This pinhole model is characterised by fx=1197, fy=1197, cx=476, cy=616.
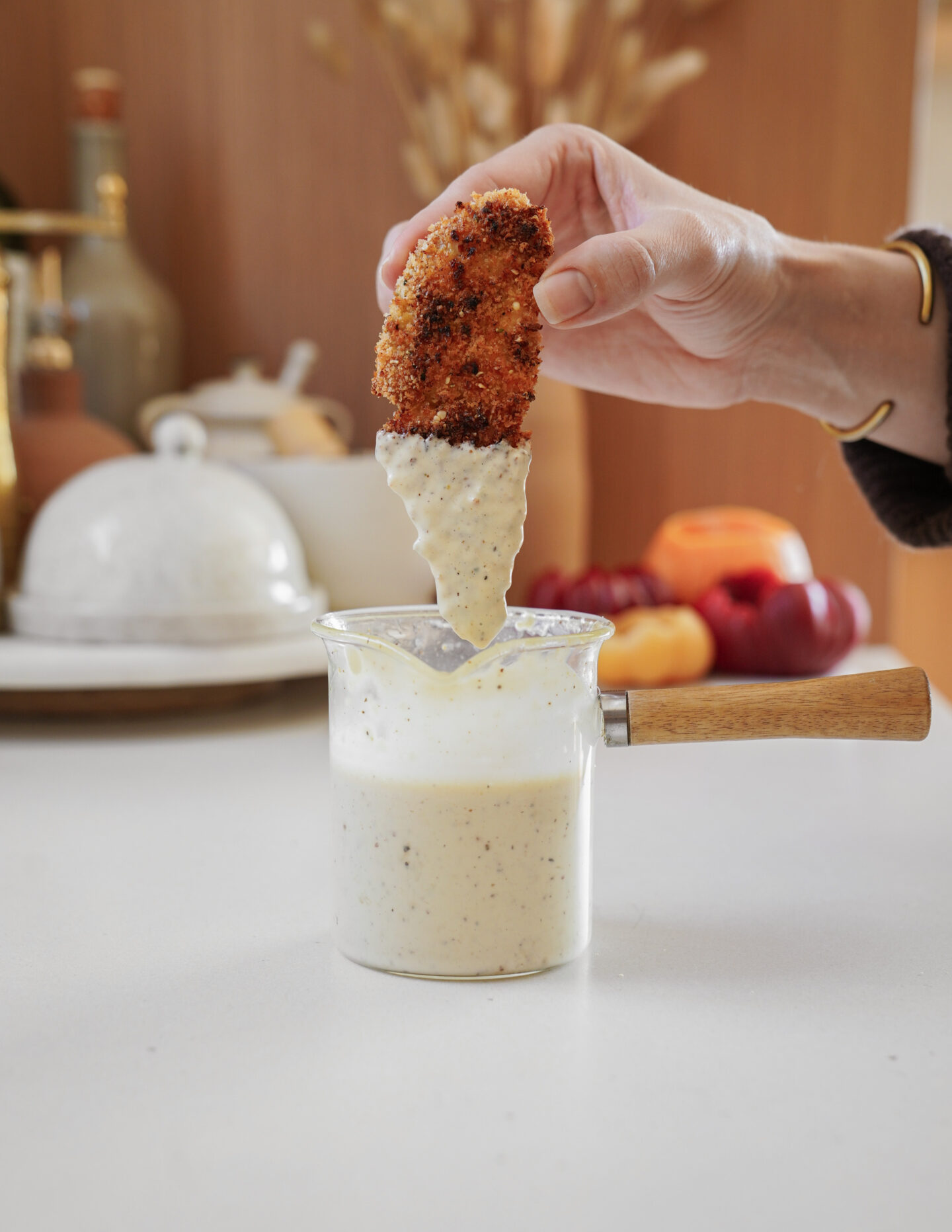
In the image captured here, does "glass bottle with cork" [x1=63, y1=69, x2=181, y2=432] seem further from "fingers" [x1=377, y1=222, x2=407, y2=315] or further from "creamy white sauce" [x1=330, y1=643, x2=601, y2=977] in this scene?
"creamy white sauce" [x1=330, y1=643, x2=601, y2=977]

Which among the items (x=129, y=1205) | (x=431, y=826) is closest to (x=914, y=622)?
(x=431, y=826)

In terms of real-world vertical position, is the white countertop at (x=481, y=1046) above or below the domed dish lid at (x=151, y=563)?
below

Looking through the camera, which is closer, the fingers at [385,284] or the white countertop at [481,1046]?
the white countertop at [481,1046]

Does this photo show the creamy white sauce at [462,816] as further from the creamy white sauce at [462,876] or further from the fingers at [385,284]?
the fingers at [385,284]

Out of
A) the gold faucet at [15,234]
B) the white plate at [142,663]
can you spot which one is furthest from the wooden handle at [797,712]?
the gold faucet at [15,234]

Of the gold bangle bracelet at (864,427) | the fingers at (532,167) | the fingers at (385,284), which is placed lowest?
the gold bangle bracelet at (864,427)

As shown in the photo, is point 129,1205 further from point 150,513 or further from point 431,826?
point 150,513

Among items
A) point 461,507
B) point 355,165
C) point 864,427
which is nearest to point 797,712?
point 461,507
